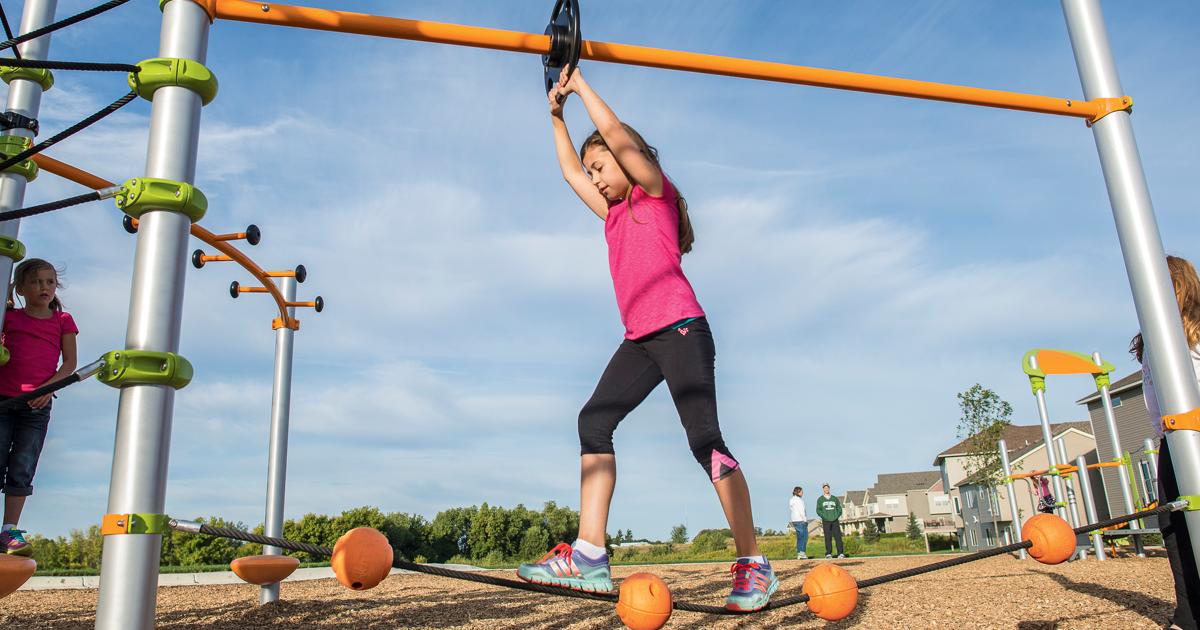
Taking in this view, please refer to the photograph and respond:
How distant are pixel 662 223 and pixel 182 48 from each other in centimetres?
163

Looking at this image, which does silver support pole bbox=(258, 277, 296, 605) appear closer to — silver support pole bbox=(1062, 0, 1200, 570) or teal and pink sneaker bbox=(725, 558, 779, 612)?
teal and pink sneaker bbox=(725, 558, 779, 612)

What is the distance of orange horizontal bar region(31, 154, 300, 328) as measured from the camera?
378cm

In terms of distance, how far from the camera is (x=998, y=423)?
25.4m

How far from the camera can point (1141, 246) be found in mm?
2924

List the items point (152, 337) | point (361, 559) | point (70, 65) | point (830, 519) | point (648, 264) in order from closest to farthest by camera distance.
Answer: point (152, 337)
point (361, 559)
point (70, 65)
point (648, 264)
point (830, 519)

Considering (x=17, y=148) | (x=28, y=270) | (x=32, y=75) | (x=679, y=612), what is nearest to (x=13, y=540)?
(x=28, y=270)

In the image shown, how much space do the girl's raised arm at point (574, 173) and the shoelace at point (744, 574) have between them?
1438 millimetres

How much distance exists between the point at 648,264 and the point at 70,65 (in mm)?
1866

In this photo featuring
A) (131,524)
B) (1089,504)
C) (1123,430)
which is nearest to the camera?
(131,524)

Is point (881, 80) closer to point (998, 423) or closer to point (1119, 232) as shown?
point (1119, 232)

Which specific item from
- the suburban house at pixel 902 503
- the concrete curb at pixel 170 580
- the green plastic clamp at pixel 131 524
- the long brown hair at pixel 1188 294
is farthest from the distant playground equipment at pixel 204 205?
the suburban house at pixel 902 503

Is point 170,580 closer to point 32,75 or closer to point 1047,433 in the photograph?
point 32,75

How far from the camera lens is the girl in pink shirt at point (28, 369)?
3.79m

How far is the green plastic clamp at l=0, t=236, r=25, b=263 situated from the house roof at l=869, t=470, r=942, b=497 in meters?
57.3
